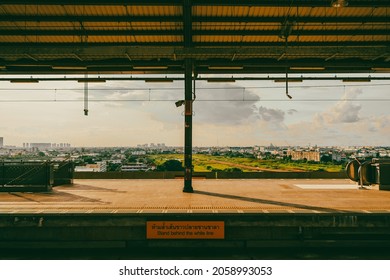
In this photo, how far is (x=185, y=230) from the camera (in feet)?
22.3

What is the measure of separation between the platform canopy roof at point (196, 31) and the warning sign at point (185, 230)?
513cm

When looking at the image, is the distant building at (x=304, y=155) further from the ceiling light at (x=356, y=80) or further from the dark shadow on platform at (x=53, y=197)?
the dark shadow on platform at (x=53, y=197)

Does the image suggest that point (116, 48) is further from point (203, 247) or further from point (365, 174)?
point (365, 174)

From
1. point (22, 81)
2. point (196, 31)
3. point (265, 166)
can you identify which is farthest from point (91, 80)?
point (265, 166)

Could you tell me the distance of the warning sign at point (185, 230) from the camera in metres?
6.76

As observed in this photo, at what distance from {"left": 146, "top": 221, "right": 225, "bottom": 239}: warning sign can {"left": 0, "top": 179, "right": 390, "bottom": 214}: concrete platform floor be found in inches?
12.7

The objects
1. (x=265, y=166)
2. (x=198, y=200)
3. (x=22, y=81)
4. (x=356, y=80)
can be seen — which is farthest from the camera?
(x=265, y=166)

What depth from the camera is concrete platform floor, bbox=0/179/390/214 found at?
285 inches

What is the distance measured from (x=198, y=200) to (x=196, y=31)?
21.0 ft

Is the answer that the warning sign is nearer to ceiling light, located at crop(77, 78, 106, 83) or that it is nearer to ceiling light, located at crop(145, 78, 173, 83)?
ceiling light, located at crop(145, 78, 173, 83)

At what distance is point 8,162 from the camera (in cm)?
1075

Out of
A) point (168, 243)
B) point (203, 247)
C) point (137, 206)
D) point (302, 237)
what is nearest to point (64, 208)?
point (137, 206)
